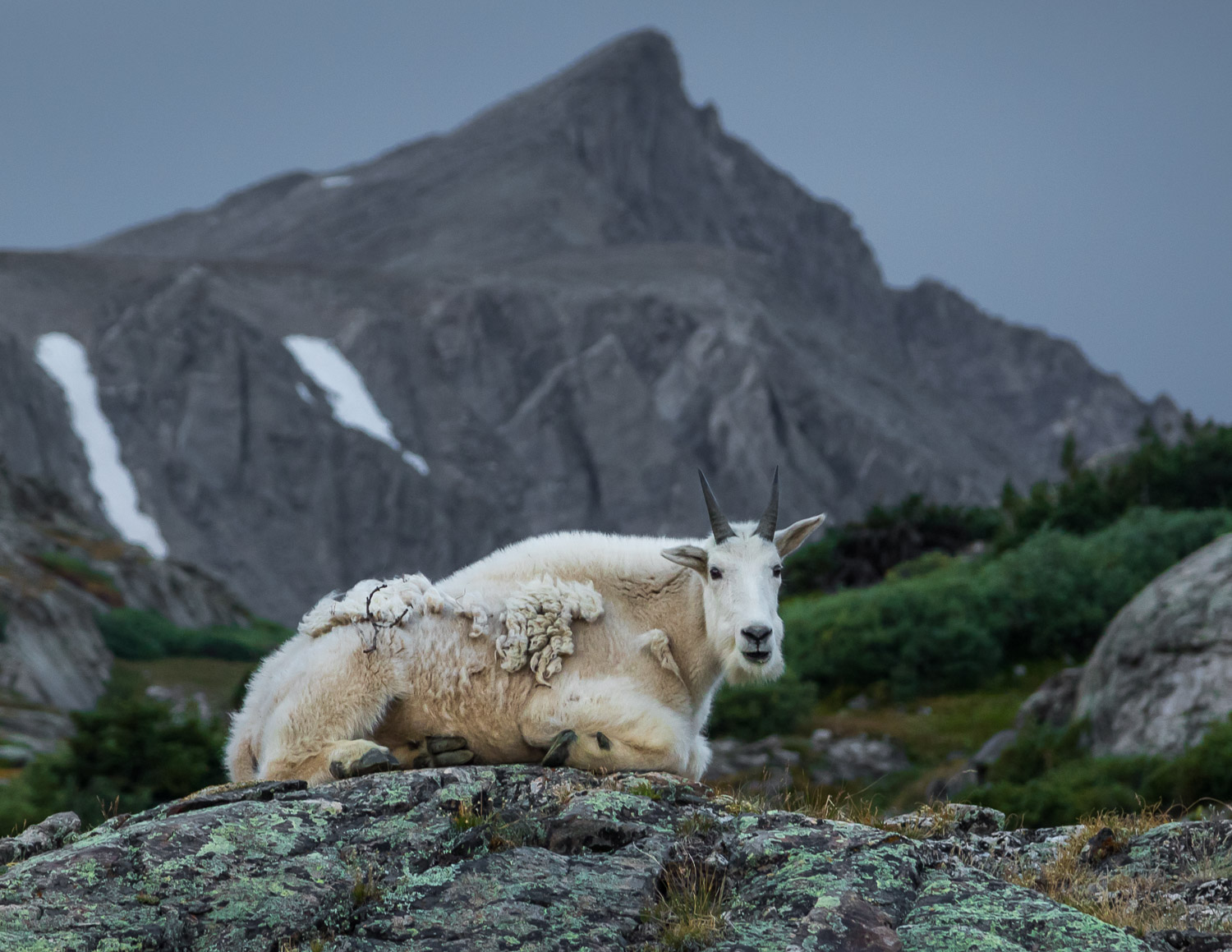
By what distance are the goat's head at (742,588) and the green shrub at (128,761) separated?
65.6 feet

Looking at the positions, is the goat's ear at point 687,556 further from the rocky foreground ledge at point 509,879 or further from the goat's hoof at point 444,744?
the goat's hoof at point 444,744

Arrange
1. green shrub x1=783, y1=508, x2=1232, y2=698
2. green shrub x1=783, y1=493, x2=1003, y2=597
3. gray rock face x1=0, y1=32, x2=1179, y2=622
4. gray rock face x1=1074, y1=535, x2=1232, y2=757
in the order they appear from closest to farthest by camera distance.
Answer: gray rock face x1=1074, y1=535, x2=1232, y2=757, green shrub x1=783, y1=508, x2=1232, y2=698, green shrub x1=783, y1=493, x2=1003, y2=597, gray rock face x1=0, y1=32, x2=1179, y2=622

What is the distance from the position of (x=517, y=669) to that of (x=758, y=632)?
1689 millimetres

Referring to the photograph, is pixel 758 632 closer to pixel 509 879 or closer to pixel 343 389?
pixel 509 879

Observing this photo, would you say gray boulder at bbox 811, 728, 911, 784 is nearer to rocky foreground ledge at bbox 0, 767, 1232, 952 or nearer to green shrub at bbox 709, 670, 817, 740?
green shrub at bbox 709, 670, 817, 740

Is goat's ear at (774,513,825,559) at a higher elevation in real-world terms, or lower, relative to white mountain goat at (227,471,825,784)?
higher

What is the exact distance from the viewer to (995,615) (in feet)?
133

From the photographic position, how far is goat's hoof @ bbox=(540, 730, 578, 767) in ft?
27.7

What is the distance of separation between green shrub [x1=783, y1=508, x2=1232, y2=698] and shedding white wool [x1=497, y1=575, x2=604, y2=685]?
32112mm

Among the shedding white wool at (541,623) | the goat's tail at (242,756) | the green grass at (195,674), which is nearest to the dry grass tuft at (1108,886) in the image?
the shedding white wool at (541,623)

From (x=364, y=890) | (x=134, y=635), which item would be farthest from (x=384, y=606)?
(x=134, y=635)

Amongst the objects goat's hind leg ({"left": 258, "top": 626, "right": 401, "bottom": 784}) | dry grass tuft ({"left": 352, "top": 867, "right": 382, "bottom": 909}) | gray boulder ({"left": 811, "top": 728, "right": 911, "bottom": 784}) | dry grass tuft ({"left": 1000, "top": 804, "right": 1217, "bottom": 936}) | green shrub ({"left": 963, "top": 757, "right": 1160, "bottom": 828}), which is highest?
goat's hind leg ({"left": 258, "top": 626, "right": 401, "bottom": 784})

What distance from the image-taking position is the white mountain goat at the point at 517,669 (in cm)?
858

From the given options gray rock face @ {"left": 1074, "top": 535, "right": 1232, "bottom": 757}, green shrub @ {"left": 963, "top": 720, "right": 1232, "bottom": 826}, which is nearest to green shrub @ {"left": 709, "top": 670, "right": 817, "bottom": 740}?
green shrub @ {"left": 963, "top": 720, "right": 1232, "bottom": 826}
